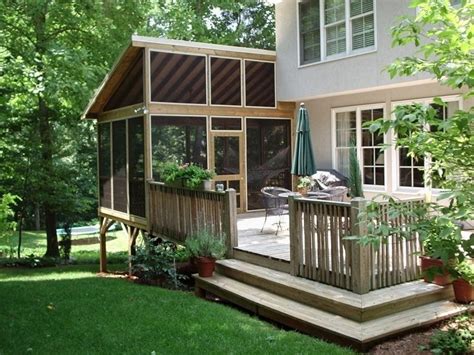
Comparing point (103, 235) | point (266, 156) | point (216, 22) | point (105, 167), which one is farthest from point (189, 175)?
point (216, 22)

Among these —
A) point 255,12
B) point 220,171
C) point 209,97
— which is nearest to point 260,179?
point 220,171

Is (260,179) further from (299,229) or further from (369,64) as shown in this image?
(299,229)

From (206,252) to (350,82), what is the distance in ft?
16.8

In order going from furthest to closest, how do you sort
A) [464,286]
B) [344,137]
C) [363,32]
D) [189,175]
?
[344,137]
[363,32]
[189,175]
[464,286]

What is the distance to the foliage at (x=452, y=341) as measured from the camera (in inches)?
175

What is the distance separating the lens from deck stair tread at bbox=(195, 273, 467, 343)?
4789 millimetres

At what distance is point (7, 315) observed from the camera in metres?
6.43

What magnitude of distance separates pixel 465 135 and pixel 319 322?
2.69 meters

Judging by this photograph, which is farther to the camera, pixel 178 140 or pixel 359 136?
pixel 359 136

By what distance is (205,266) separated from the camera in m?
7.30

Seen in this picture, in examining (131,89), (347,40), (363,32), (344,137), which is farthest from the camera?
(344,137)

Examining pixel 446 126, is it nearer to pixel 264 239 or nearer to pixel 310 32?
pixel 264 239

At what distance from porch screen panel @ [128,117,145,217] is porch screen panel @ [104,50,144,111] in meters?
0.51

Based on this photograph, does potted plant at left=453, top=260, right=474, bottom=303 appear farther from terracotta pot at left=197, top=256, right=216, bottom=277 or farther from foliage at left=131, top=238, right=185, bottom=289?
foliage at left=131, top=238, right=185, bottom=289
